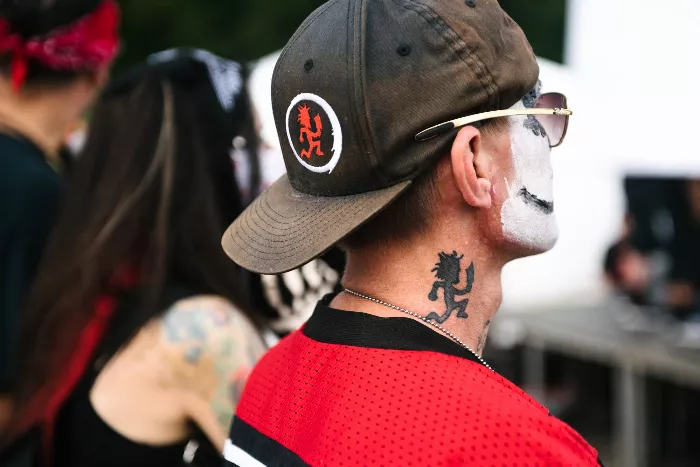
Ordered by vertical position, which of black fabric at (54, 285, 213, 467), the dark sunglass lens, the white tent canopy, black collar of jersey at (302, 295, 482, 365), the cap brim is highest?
the dark sunglass lens

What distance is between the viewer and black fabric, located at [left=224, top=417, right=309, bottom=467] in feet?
3.92

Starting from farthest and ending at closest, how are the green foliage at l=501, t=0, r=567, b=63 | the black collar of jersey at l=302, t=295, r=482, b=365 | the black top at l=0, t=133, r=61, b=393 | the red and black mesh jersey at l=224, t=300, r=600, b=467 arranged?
the green foliage at l=501, t=0, r=567, b=63 < the black top at l=0, t=133, r=61, b=393 < the black collar of jersey at l=302, t=295, r=482, b=365 < the red and black mesh jersey at l=224, t=300, r=600, b=467

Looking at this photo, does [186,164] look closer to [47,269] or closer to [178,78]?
[178,78]

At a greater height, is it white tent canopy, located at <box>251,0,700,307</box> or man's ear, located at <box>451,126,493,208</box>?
man's ear, located at <box>451,126,493,208</box>

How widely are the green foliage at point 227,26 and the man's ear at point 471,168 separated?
10960 millimetres

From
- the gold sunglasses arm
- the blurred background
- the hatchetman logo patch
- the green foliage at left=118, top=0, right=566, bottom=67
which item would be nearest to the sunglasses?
the gold sunglasses arm

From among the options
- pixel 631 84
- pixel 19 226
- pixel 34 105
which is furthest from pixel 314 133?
pixel 631 84

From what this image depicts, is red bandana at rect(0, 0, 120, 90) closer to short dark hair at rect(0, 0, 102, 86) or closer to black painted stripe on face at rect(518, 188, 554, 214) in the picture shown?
short dark hair at rect(0, 0, 102, 86)

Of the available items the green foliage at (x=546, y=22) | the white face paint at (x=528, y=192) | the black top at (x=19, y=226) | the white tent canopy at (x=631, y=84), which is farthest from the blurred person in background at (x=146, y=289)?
the green foliage at (x=546, y=22)

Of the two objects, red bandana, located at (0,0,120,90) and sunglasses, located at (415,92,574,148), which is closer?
sunglasses, located at (415,92,574,148)

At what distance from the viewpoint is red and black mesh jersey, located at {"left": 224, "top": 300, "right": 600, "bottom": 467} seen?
3.39 ft

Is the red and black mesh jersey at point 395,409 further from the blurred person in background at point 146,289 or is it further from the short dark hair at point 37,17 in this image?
the short dark hair at point 37,17

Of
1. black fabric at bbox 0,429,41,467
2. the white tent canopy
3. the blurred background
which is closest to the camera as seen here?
black fabric at bbox 0,429,41,467

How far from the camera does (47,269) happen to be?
2211 millimetres
